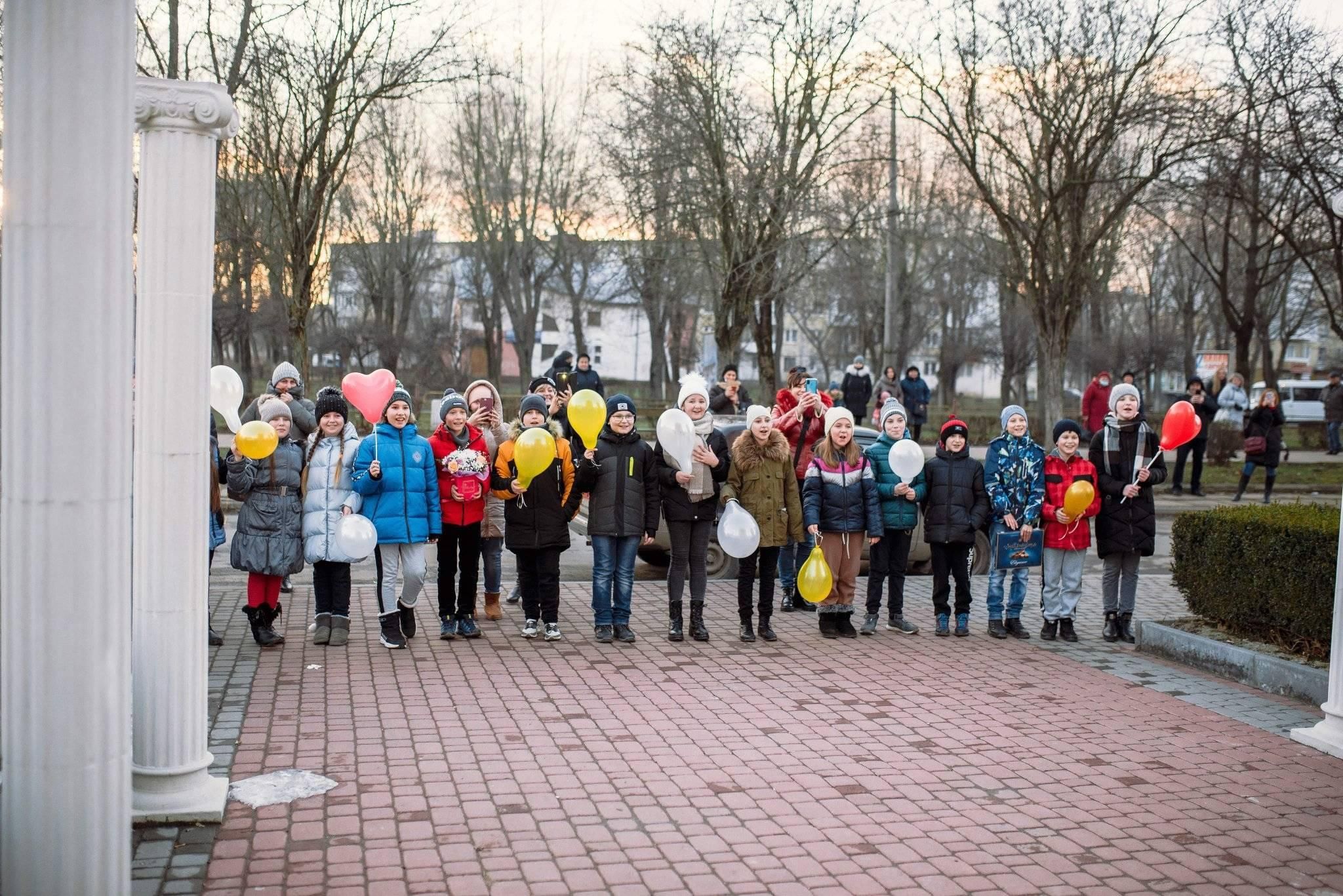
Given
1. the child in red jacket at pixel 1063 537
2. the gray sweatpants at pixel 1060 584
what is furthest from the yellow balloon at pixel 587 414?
the gray sweatpants at pixel 1060 584

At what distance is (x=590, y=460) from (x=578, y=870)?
183 inches

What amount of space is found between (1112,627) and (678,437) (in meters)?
3.82

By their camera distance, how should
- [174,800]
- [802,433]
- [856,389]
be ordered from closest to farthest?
[174,800]
[802,433]
[856,389]

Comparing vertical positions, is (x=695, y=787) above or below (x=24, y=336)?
below

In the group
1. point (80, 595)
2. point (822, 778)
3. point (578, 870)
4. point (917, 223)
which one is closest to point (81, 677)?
point (80, 595)

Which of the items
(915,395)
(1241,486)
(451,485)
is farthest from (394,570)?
(915,395)

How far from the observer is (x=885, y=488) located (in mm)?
9875

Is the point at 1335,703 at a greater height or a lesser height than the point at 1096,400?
lesser

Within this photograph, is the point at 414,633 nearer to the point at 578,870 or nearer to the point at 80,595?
the point at 578,870

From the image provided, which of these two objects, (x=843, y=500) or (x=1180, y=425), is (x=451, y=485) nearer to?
(x=843, y=500)

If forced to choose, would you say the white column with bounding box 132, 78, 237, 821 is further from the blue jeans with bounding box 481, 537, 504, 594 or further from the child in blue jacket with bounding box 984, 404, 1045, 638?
the child in blue jacket with bounding box 984, 404, 1045, 638

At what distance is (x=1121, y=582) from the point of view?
1029 cm

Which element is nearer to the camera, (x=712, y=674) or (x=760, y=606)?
(x=712, y=674)

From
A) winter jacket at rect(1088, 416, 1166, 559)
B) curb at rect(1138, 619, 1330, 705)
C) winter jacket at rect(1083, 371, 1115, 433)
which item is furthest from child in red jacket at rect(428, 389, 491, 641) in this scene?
winter jacket at rect(1083, 371, 1115, 433)
